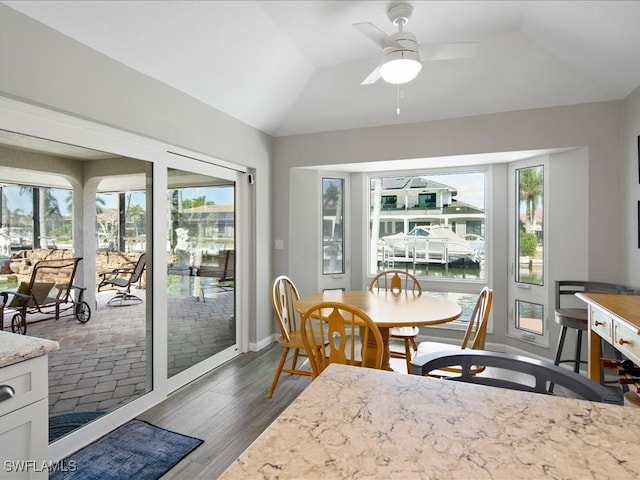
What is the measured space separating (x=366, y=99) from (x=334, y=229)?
159 cm

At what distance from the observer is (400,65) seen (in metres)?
2.12

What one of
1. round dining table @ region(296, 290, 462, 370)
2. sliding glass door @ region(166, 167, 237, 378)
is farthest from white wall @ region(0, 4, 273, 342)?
round dining table @ region(296, 290, 462, 370)

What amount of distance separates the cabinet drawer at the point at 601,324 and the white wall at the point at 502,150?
1.16 metres

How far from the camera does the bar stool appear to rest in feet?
9.09

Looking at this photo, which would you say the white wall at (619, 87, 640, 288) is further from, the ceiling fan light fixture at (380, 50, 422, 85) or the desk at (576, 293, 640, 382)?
the ceiling fan light fixture at (380, 50, 422, 85)

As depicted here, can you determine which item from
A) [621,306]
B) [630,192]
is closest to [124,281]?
[621,306]

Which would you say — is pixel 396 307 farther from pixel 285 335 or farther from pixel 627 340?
pixel 627 340

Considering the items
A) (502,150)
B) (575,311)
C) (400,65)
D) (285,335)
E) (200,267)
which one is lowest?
(285,335)

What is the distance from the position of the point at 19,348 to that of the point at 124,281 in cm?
129

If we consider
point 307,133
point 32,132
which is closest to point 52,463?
point 32,132

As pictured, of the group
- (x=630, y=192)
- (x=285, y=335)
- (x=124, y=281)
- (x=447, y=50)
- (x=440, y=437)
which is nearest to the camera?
(x=440, y=437)

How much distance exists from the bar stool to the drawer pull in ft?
10.4

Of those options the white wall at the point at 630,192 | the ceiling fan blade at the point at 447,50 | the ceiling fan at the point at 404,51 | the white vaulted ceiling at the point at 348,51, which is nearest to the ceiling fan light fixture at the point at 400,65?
the ceiling fan at the point at 404,51

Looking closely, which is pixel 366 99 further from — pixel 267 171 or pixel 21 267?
pixel 21 267
